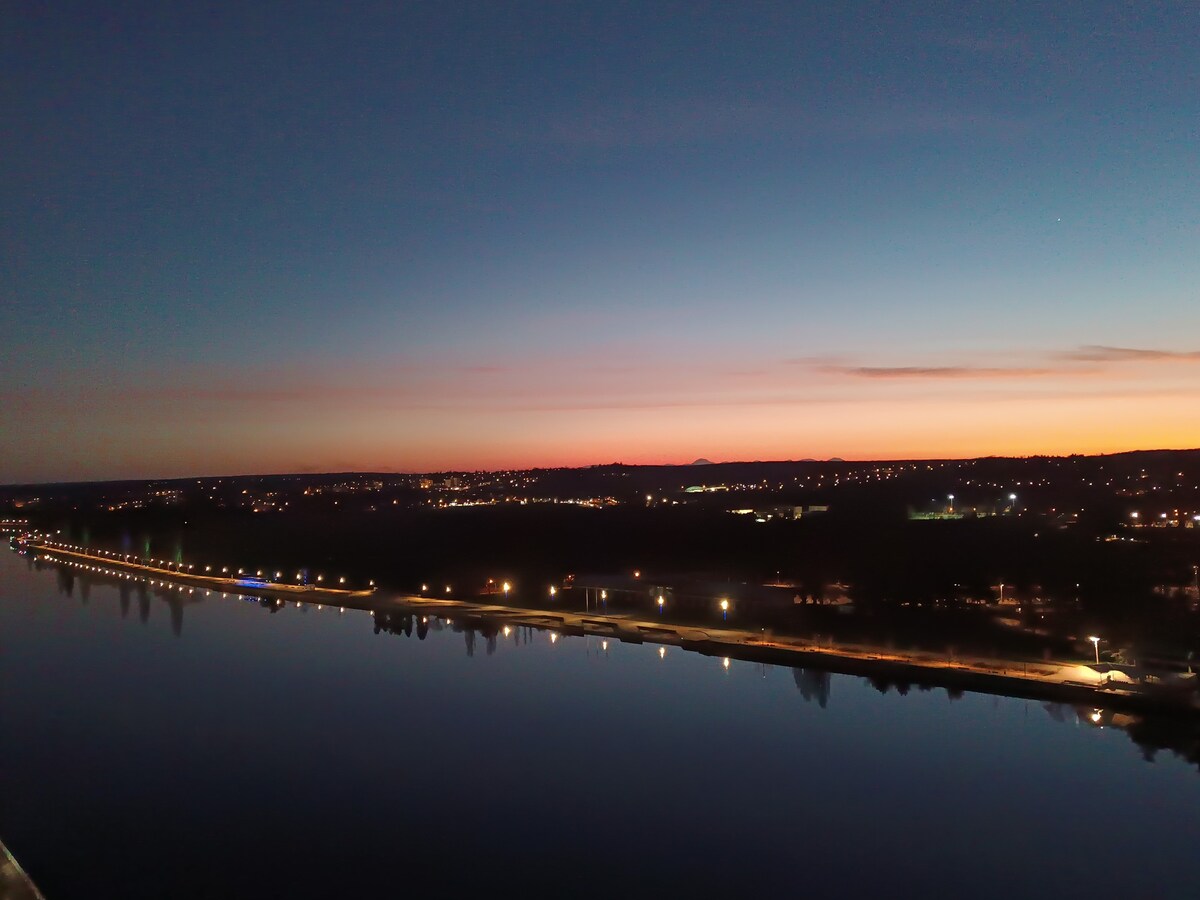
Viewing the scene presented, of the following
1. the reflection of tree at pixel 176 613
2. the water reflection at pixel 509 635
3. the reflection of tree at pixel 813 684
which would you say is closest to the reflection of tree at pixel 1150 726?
the water reflection at pixel 509 635

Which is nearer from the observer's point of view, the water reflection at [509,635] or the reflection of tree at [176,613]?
the water reflection at [509,635]

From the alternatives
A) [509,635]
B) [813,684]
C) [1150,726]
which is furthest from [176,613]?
[1150,726]

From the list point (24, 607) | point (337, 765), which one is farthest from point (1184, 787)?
point (24, 607)

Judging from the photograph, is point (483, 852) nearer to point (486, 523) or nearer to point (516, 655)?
point (516, 655)

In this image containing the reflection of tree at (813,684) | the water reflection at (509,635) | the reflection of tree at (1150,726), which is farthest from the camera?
the reflection of tree at (813,684)

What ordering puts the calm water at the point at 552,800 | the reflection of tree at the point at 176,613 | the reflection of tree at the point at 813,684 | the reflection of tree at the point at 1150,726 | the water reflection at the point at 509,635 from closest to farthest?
the calm water at the point at 552,800, the reflection of tree at the point at 1150,726, the water reflection at the point at 509,635, the reflection of tree at the point at 813,684, the reflection of tree at the point at 176,613

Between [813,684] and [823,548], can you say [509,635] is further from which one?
[823,548]

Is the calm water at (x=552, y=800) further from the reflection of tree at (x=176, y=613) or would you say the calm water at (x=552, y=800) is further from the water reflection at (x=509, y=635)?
the reflection of tree at (x=176, y=613)

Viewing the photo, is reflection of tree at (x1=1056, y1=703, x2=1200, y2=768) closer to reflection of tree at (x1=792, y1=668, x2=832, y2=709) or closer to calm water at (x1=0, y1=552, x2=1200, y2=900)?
calm water at (x1=0, y1=552, x2=1200, y2=900)
